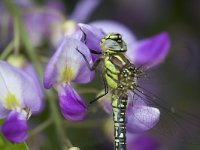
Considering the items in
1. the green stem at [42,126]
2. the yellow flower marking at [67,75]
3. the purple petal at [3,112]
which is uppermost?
the yellow flower marking at [67,75]

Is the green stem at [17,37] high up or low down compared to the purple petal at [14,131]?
up

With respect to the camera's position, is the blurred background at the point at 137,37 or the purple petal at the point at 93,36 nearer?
the purple petal at the point at 93,36

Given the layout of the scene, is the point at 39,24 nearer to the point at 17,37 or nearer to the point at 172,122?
the point at 17,37

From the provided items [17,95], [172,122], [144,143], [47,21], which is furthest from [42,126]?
[47,21]

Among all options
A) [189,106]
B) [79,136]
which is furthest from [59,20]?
[189,106]

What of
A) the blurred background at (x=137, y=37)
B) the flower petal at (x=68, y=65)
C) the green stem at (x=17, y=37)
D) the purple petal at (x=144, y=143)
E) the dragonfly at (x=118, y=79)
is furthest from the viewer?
the purple petal at (x=144, y=143)

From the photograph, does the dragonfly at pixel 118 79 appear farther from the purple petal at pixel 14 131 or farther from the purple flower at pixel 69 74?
the purple petal at pixel 14 131

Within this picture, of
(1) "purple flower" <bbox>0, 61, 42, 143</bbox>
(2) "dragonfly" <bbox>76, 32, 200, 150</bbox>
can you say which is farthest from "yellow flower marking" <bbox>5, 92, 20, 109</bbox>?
(2) "dragonfly" <bbox>76, 32, 200, 150</bbox>

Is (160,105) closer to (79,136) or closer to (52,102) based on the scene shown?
(52,102)

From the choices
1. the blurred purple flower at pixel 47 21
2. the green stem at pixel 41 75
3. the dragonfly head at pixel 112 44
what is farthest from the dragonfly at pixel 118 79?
the blurred purple flower at pixel 47 21
